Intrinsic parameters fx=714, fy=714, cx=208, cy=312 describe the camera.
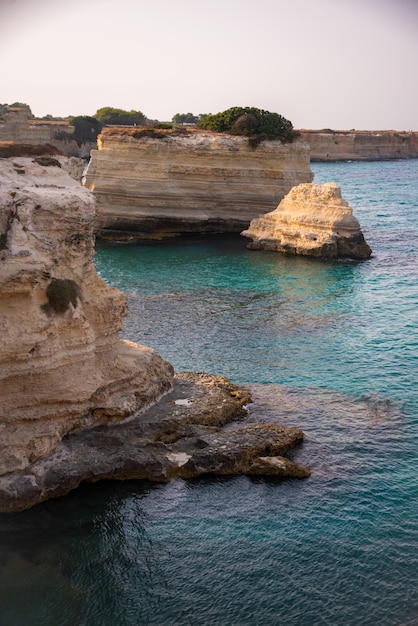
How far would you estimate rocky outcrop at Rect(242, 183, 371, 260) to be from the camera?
163ft

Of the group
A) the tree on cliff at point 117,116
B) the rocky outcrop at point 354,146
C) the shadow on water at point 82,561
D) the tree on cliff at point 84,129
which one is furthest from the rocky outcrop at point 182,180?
the rocky outcrop at point 354,146

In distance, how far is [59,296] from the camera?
1978cm

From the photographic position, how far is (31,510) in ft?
58.6

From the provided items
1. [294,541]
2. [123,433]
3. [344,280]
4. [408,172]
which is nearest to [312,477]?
[294,541]

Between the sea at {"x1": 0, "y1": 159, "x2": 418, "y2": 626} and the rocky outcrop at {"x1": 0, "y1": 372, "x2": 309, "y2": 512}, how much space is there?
0.37 metres

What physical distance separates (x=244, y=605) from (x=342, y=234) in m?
37.9

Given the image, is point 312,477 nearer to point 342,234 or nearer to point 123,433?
point 123,433

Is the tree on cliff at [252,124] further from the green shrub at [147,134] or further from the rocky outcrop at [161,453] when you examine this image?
the rocky outcrop at [161,453]

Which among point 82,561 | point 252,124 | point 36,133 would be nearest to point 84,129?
point 36,133

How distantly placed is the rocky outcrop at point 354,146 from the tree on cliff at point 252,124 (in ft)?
330

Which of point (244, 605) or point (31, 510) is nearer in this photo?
point (244, 605)

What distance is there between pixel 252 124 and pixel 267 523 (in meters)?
48.5

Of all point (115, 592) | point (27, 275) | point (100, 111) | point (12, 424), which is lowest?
point (115, 592)

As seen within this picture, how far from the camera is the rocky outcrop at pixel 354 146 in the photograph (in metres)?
167
